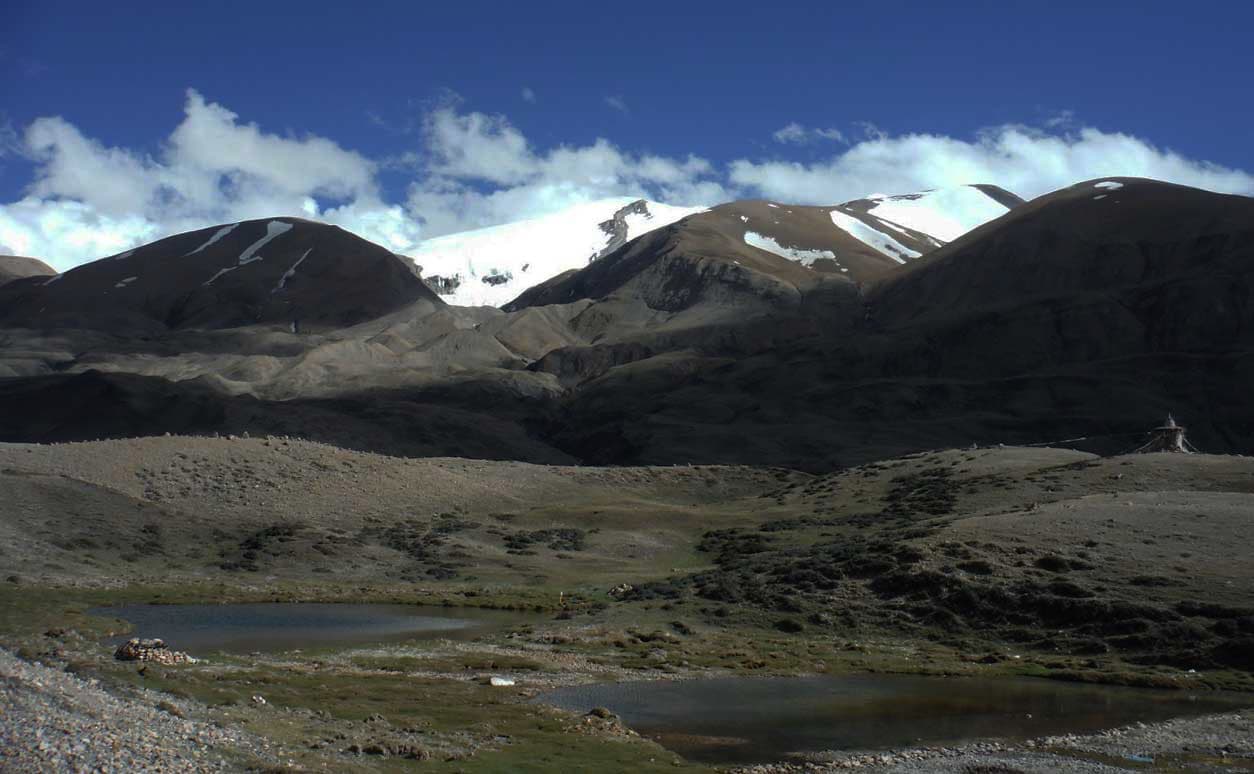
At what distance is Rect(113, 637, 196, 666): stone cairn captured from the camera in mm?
34375

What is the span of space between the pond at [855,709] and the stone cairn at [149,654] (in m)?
10.7

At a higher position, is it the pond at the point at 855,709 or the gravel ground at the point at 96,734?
the gravel ground at the point at 96,734

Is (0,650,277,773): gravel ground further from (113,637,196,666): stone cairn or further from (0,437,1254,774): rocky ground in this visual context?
(113,637,196,666): stone cairn

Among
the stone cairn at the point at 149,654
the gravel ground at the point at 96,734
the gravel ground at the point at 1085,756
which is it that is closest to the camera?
the gravel ground at the point at 96,734

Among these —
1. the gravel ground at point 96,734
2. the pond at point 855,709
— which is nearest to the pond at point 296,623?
the pond at point 855,709

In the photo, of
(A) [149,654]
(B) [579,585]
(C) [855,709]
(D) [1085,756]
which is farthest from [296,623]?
(D) [1085,756]

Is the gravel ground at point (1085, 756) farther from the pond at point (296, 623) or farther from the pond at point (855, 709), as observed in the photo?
the pond at point (296, 623)

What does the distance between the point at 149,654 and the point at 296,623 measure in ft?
62.5

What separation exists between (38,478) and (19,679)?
184 feet

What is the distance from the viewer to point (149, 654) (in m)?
34.8

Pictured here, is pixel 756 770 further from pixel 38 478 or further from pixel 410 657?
pixel 38 478

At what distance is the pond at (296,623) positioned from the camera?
153 ft

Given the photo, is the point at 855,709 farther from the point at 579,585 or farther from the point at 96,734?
the point at 579,585

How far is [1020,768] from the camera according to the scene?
28.8 meters
